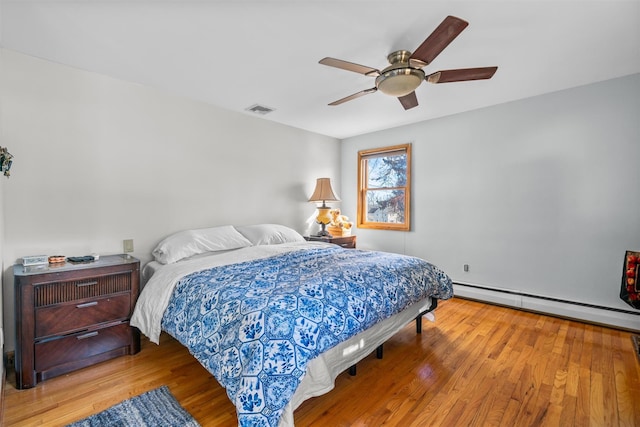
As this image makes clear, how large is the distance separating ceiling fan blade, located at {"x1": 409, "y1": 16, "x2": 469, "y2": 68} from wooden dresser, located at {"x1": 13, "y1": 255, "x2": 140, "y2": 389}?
8.68 ft

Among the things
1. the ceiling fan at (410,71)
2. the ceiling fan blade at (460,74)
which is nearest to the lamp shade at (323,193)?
the ceiling fan at (410,71)

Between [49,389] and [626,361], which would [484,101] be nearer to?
[626,361]

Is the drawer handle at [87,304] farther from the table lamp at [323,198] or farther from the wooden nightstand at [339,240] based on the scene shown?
the table lamp at [323,198]

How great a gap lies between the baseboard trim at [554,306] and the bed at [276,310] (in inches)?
49.6

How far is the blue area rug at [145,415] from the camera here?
153 cm

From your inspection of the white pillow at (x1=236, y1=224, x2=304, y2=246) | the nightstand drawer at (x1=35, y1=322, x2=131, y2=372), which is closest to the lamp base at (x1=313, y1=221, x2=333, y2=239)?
the white pillow at (x1=236, y1=224, x2=304, y2=246)

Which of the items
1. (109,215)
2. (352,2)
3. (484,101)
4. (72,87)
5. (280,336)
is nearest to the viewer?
(280,336)

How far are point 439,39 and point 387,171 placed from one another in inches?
114

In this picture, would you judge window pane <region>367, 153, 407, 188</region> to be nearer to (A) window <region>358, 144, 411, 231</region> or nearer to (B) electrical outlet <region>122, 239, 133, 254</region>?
(A) window <region>358, 144, 411, 231</region>

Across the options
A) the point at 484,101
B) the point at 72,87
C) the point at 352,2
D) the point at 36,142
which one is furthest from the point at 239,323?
the point at 484,101

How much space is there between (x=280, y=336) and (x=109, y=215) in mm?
2190

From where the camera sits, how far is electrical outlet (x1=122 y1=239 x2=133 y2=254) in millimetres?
2650

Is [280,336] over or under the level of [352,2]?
under

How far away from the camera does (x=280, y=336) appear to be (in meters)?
1.35
